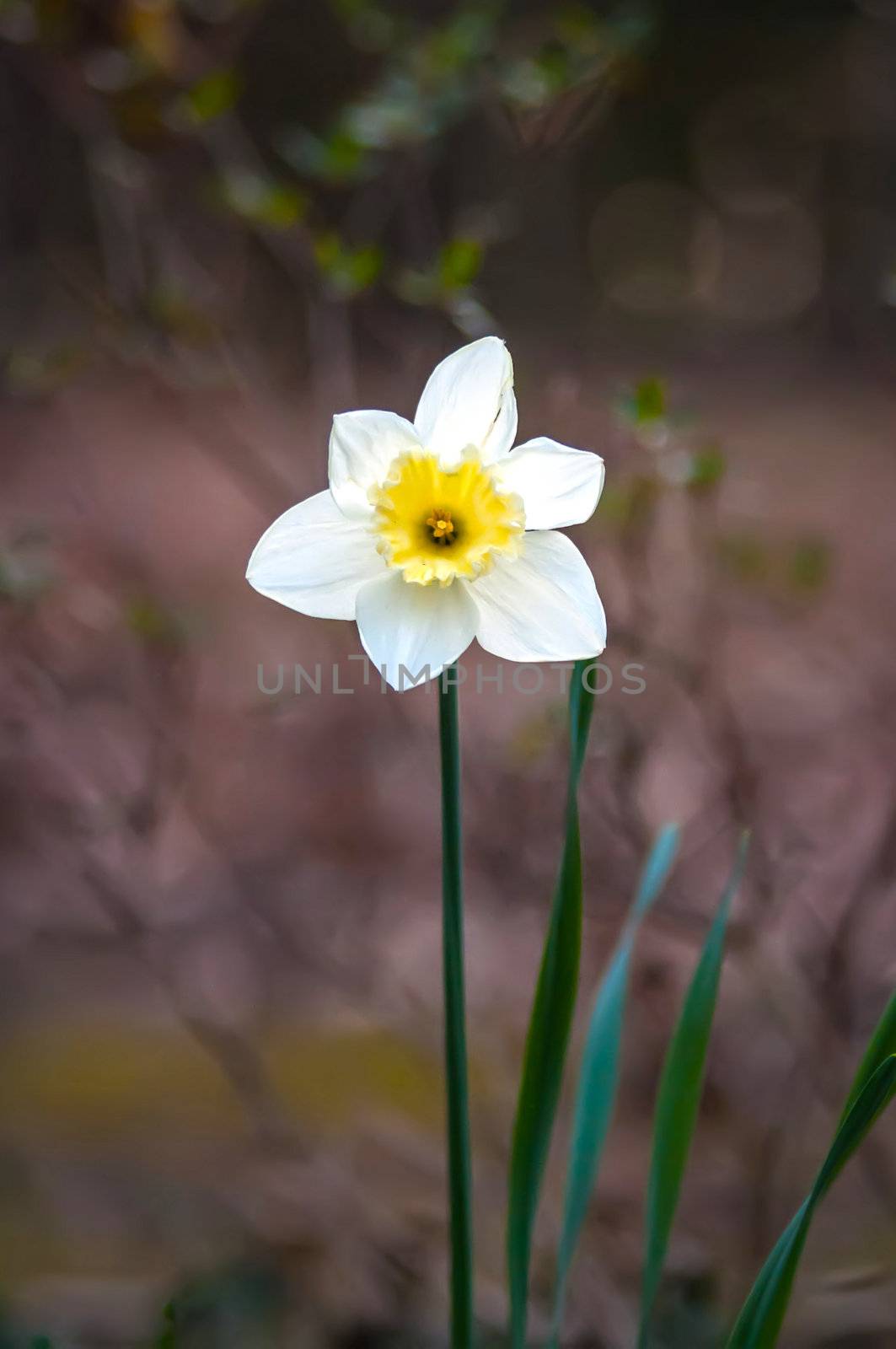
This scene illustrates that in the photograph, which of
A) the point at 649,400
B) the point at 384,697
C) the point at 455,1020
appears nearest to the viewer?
the point at 455,1020

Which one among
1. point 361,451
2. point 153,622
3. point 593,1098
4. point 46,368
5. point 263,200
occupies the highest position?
point 263,200

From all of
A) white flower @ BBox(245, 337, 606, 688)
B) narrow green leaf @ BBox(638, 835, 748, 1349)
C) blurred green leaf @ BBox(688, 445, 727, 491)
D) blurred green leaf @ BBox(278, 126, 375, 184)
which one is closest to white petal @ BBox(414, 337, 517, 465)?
white flower @ BBox(245, 337, 606, 688)

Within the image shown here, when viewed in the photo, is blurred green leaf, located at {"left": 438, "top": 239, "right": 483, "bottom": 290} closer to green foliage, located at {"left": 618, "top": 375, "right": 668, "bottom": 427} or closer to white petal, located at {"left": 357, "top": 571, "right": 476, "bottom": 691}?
green foliage, located at {"left": 618, "top": 375, "right": 668, "bottom": 427}

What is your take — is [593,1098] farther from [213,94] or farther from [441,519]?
[213,94]

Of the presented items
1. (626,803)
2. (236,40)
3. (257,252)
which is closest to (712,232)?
(257,252)

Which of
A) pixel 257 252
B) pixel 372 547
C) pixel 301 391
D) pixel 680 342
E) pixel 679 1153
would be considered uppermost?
pixel 257 252

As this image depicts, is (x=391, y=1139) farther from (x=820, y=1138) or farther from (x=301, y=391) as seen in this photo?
(x=301, y=391)

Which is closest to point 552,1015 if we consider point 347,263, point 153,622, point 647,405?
point 647,405
